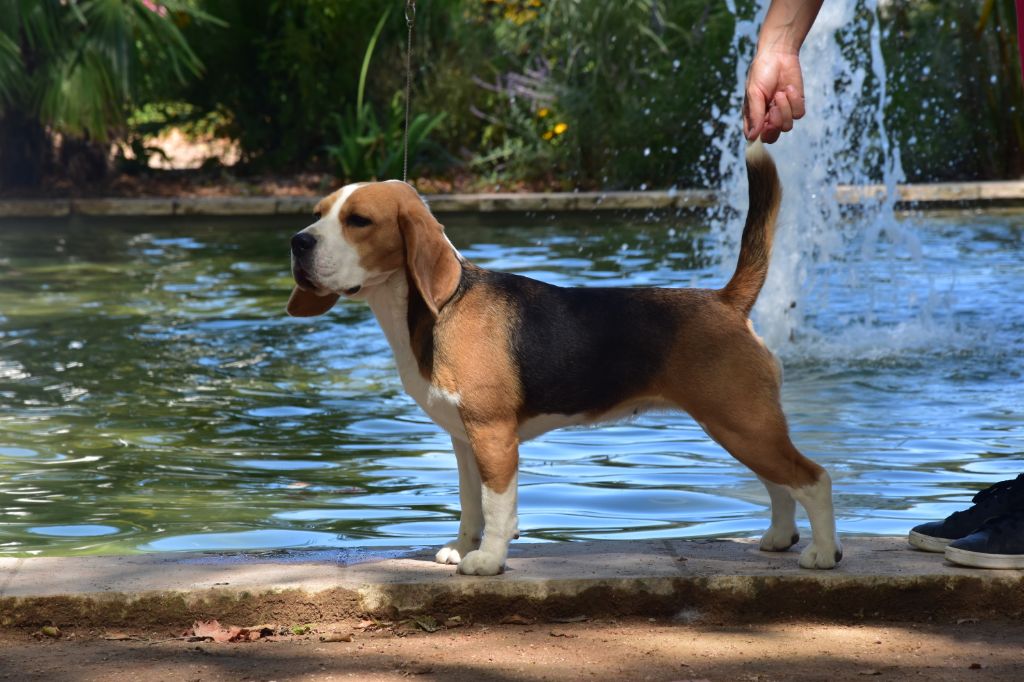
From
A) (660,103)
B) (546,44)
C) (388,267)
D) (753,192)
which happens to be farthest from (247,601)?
(546,44)

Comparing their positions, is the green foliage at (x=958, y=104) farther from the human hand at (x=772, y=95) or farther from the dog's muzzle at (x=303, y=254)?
the dog's muzzle at (x=303, y=254)

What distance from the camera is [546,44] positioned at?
1581cm

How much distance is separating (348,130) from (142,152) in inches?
95.1

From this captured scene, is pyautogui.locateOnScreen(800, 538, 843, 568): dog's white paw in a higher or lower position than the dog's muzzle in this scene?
lower

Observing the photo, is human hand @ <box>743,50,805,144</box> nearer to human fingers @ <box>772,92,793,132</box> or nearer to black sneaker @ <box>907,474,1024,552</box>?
human fingers @ <box>772,92,793,132</box>

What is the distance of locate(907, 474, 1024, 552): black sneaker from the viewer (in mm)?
3938

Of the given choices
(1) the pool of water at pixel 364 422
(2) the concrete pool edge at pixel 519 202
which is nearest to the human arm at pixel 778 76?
(1) the pool of water at pixel 364 422

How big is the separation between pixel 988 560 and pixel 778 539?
0.54 meters

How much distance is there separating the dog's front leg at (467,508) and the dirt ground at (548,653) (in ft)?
1.15

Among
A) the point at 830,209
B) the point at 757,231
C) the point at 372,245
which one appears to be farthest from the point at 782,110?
the point at 830,209

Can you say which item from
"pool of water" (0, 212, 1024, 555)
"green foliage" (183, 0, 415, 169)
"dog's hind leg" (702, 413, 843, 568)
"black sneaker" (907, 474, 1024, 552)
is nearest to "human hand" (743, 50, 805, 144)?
"dog's hind leg" (702, 413, 843, 568)

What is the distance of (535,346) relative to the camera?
3756mm

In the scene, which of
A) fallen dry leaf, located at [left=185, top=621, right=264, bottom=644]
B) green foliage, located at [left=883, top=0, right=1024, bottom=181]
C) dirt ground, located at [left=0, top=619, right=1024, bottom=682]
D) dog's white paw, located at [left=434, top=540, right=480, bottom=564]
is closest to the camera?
→ dirt ground, located at [left=0, top=619, right=1024, bottom=682]

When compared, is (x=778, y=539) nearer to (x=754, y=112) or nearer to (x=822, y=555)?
(x=822, y=555)
